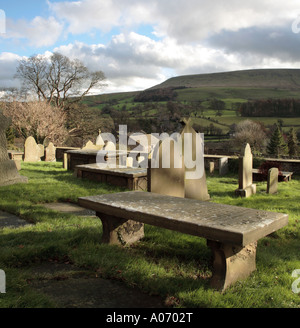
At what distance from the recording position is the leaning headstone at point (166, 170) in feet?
17.8

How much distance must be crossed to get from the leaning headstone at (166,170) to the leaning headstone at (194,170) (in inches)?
20.3

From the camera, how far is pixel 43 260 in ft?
12.3

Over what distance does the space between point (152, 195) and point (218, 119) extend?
5331 centimetres

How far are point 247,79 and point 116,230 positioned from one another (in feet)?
388

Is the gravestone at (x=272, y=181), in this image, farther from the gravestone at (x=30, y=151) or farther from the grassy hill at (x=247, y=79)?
the grassy hill at (x=247, y=79)

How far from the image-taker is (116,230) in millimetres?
4234

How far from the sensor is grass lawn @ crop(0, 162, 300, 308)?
9.20 ft

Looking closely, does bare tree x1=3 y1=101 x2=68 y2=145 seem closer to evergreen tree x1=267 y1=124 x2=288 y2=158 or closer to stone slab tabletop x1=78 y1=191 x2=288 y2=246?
stone slab tabletop x1=78 y1=191 x2=288 y2=246

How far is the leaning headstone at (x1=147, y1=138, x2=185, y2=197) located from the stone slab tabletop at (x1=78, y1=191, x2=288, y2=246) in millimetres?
963
